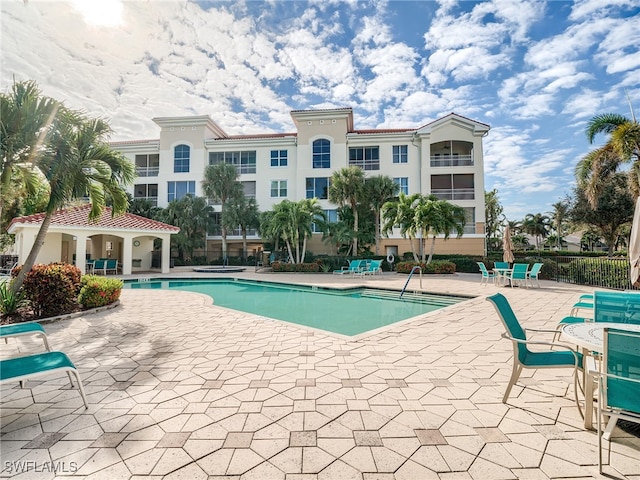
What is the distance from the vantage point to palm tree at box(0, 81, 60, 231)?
5941 mm

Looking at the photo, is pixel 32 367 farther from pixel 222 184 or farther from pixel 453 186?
pixel 453 186

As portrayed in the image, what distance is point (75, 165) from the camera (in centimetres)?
723

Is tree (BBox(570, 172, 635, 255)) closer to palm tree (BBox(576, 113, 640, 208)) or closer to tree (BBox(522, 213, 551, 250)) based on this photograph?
palm tree (BBox(576, 113, 640, 208))

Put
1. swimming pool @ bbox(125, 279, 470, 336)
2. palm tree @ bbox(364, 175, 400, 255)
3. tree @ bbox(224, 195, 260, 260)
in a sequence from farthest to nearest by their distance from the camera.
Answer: tree @ bbox(224, 195, 260, 260) < palm tree @ bbox(364, 175, 400, 255) < swimming pool @ bbox(125, 279, 470, 336)

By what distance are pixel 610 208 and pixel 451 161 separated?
10844mm

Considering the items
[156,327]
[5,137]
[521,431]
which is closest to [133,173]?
[5,137]

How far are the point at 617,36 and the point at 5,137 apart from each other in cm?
1470

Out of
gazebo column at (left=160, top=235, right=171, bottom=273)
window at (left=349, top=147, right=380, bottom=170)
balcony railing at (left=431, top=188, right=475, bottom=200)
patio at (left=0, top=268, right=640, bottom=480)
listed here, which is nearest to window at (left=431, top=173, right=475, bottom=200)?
balcony railing at (left=431, top=188, right=475, bottom=200)

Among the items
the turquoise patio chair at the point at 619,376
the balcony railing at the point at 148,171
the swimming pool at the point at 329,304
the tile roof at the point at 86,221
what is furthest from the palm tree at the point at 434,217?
the balcony railing at the point at 148,171

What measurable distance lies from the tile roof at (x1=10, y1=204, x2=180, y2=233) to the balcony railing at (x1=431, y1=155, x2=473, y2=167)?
21.3 meters

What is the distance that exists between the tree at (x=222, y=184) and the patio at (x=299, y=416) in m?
20.8

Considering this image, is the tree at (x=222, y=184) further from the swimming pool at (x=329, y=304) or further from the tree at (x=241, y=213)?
the swimming pool at (x=329, y=304)

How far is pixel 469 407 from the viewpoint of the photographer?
292 centimetres

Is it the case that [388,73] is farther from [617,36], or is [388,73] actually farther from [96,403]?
[96,403]
